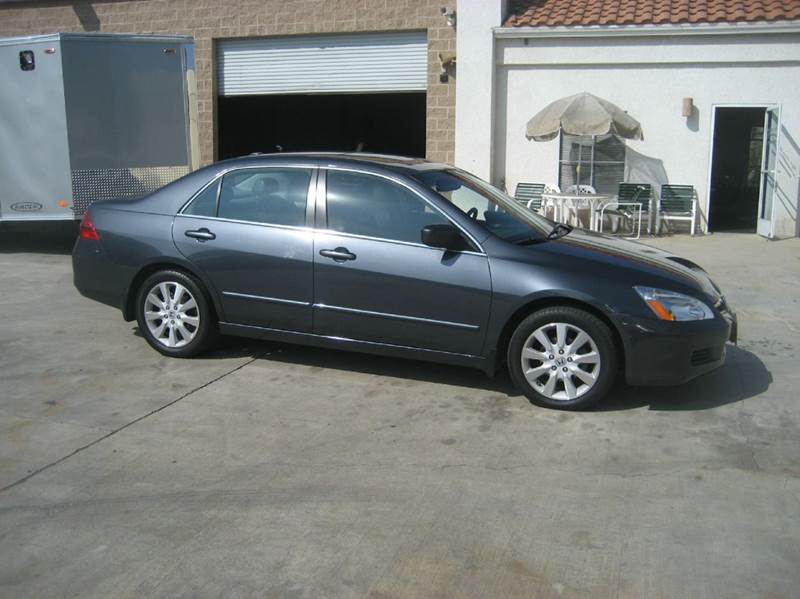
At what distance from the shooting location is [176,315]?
665 centimetres

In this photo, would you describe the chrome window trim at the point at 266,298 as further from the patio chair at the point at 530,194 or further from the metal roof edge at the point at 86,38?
the patio chair at the point at 530,194

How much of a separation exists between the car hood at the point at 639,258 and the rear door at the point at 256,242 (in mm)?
1883

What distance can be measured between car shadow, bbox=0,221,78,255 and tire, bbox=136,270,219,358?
20.5ft

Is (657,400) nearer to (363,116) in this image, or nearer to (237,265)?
(237,265)

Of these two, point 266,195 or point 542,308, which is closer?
point 542,308

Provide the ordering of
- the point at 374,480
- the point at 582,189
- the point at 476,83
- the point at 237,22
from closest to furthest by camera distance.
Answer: the point at 374,480 < the point at 582,189 < the point at 476,83 < the point at 237,22

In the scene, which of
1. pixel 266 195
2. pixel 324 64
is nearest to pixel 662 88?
pixel 324 64

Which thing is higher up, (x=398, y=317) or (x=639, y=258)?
(x=639, y=258)

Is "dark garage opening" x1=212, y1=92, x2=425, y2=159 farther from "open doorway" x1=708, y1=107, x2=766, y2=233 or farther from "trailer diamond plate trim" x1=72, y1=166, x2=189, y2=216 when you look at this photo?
"trailer diamond plate trim" x1=72, y1=166, x2=189, y2=216

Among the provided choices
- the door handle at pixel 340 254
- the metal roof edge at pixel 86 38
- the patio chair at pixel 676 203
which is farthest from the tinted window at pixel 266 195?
the patio chair at pixel 676 203

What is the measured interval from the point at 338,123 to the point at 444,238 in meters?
19.5

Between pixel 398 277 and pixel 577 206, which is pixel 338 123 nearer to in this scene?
pixel 577 206

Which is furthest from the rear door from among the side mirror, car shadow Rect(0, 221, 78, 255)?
car shadow Rect(0, 221, 78, 255)

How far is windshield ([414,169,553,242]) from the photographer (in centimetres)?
617
